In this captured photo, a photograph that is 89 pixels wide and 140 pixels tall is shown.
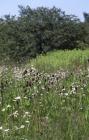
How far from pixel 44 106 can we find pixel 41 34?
49.9ft

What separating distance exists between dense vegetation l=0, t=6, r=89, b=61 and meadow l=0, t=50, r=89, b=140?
1275 centimetres

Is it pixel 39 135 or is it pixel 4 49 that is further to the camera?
pixel 4 49

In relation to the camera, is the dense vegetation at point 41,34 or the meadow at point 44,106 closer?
the meadow at point 44,106

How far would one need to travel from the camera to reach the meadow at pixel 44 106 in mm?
5020

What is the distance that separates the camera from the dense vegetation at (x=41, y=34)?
21250 millimetres

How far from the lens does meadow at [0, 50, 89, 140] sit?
5.02 m

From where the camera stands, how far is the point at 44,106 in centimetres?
634

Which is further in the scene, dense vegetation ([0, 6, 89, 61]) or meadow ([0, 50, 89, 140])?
dense vegetation ([0, 6, 89, 61])

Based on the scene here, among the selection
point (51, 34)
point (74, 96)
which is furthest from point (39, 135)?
point (51, 34)

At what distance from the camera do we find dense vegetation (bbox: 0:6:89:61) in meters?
21.2

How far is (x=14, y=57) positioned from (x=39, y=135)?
651 inches

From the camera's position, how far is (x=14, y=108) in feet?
20.5

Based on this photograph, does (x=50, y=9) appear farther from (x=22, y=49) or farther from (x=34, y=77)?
(x=34, y=77)

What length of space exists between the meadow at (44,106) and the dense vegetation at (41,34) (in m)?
12.8
